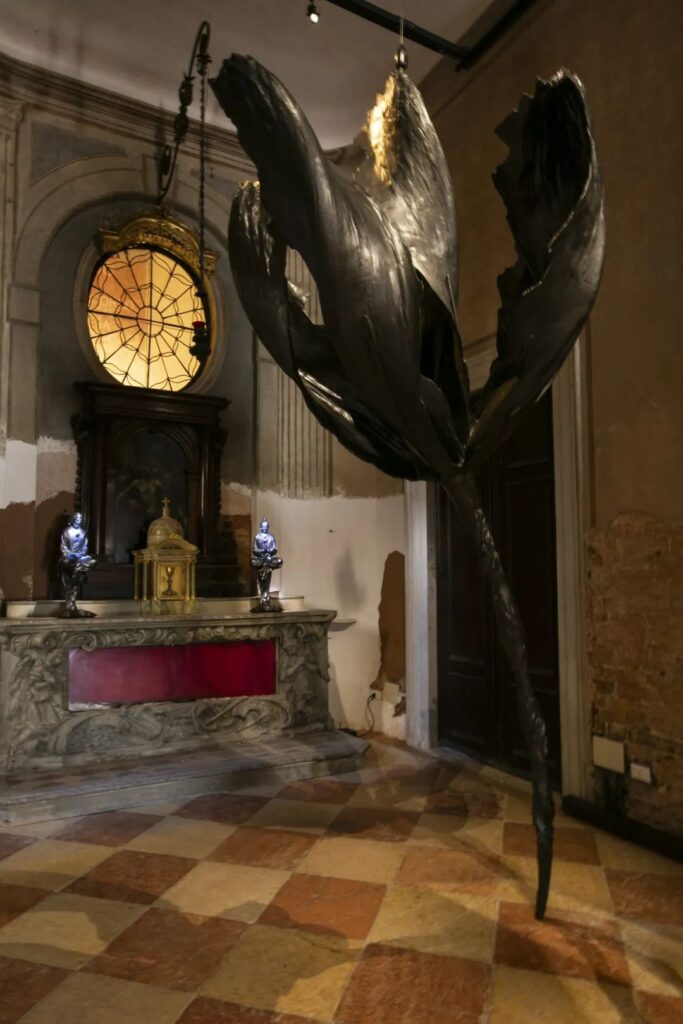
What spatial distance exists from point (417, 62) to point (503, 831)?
556 cm

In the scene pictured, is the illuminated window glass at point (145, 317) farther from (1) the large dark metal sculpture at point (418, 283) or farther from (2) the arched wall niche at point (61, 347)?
(1) the large dark metal sculpture at point (418, 283)

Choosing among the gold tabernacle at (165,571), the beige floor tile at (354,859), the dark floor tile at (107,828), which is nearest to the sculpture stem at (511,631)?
the beige floor tile at (354,859)

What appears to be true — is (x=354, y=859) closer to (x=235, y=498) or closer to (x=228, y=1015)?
(x=228, y=1015)

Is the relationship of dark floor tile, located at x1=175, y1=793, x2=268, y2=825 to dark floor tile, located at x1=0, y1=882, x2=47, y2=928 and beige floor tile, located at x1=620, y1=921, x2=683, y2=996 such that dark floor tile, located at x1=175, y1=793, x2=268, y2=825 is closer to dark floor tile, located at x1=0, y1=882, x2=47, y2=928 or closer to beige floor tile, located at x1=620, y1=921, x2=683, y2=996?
dark floor tile, located at x1=0, y1=882, x2=47, y2=928

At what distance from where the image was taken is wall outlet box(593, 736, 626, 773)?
3.49 meters

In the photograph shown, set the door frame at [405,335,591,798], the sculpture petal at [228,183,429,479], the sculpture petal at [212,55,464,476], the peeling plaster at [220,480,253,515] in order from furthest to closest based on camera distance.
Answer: the peeling plaster at [220,480,253,515]
the door frame at [405,335,591,798]
the sculpture petal at [228,183,429,479]
the sculpture petal at [212,55,464,476]

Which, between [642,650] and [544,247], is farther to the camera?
[642,650]

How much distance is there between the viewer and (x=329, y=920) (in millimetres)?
2516

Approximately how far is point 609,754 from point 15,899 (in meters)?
2.82

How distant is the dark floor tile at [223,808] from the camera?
364 cm

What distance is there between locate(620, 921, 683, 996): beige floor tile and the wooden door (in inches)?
62.9

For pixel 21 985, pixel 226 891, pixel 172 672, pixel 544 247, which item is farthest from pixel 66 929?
pixel 544 247

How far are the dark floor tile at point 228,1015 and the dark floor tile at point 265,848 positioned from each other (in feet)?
3.24

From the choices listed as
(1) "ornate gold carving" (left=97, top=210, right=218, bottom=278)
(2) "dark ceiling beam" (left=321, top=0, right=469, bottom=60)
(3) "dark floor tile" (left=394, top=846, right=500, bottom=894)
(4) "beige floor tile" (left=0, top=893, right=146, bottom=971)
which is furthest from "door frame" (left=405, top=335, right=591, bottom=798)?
(1) "ornate gold carving" (left=97, top=210, right=218, bottom=278)
